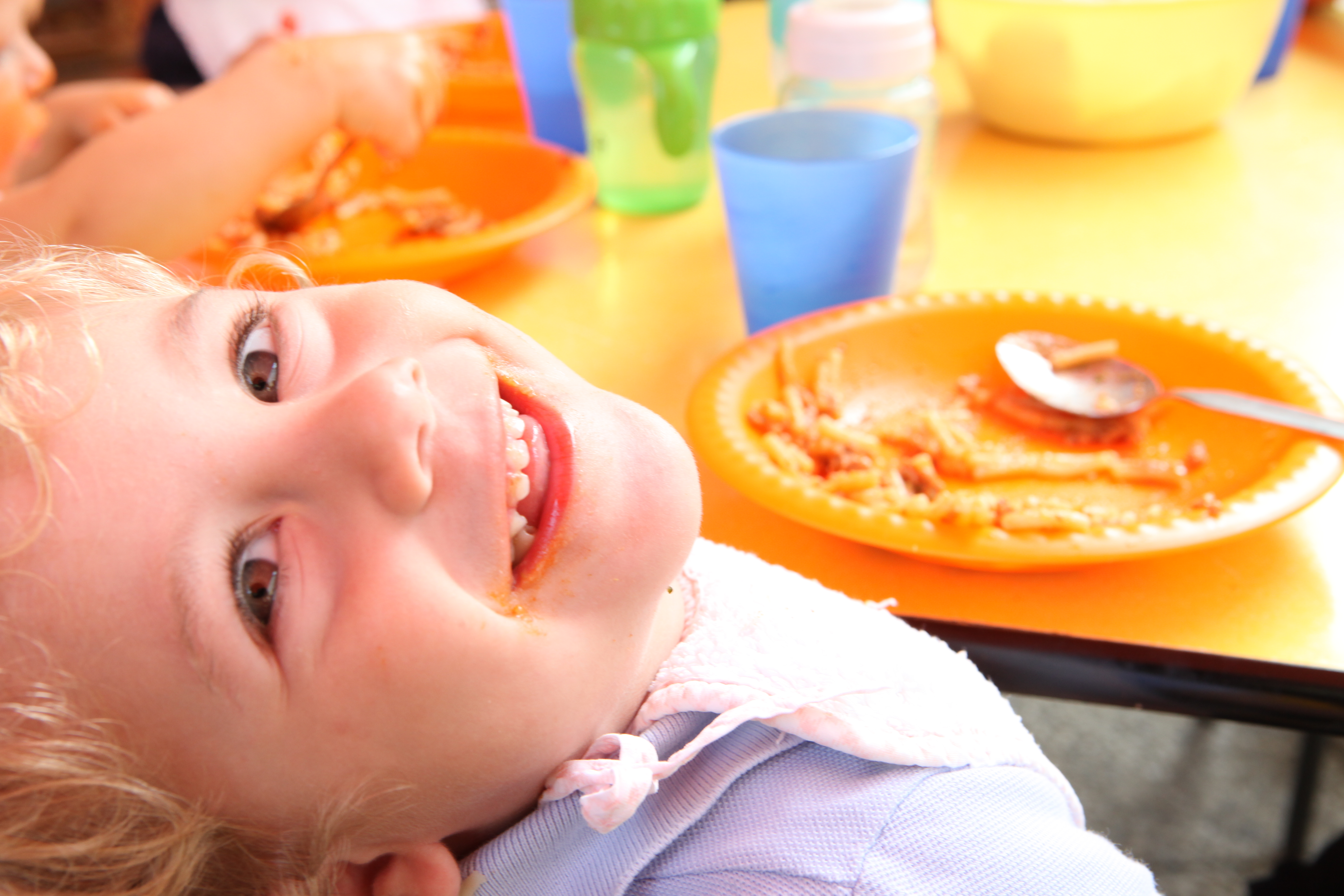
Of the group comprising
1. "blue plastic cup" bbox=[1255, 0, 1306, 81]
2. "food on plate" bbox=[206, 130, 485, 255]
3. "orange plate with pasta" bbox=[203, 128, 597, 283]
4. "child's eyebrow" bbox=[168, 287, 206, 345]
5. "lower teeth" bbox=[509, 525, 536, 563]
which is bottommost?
"food on plate" bbox=[206, 130, 485, 255]

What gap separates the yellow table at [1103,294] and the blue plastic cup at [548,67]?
0.23m

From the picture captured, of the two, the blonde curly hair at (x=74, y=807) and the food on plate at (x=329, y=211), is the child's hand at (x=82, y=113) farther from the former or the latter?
the blonde curly hair at (x=74, y=807)

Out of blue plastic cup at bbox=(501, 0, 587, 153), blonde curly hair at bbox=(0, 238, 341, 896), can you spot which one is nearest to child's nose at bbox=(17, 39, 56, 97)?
blue plastic cup at bbox=(501, 0, 587, 153)

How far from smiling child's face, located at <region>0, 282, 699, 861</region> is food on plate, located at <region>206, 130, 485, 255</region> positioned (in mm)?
729

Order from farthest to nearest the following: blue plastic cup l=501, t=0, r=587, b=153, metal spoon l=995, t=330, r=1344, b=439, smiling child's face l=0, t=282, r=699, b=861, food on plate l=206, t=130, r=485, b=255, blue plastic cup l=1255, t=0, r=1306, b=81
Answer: blue plastic cup l=1255, t=0, r=1306, b=81 < blue plastic cup l=501, t=0, r=587, b=153 < food on plate l=206, t=130, r=485, b=255 < metal spoon l=995, t=330, r=1344, b=439 < smiling child's face l=0, t=282, r=699, b=861

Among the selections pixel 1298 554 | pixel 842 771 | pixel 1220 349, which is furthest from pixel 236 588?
pixel 1220 349

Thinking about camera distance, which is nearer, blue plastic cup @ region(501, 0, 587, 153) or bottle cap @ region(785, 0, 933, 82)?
bottle cap @ region(785, 0, 933, 82)

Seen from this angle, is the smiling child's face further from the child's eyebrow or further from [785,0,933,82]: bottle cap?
[785,0,933,82]: bottle cap

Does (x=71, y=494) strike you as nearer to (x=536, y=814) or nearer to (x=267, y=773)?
(x=267, y=773)

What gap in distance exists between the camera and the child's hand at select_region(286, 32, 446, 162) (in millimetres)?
1264

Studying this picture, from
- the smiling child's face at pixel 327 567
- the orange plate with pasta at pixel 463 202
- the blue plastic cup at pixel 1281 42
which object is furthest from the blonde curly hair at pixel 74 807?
the blue plastic cup at pixel 1281 42

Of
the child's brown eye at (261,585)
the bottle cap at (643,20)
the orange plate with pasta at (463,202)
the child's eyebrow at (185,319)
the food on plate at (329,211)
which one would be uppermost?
the bottle cap at (643,20)

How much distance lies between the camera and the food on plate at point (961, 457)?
0.73m

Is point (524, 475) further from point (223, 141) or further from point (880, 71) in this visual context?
point (223, 141)
